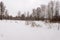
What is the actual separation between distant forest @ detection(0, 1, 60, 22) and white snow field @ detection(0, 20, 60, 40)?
0.17 ft

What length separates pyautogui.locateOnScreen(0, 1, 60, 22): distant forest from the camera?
1369 millimetres

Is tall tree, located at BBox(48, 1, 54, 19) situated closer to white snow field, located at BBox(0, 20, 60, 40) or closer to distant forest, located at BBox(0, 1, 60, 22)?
distant forest, located at BBox(0, 1, 60, 22)

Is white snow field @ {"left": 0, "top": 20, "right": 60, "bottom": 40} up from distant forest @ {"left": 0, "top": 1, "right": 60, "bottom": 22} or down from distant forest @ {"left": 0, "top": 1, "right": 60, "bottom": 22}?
down

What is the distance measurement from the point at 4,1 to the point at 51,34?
0.65m

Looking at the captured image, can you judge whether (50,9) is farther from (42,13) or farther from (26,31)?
(26,31)

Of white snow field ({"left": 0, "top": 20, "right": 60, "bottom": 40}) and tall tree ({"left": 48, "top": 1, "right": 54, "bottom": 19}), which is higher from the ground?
tall tree ({"left": 48, "top": 1, "right": 54, "bottom": 19})

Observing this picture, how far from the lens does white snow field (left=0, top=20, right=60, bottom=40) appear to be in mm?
1348

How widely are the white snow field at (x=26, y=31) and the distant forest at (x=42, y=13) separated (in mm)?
51

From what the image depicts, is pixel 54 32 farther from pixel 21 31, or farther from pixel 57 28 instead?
pixel 21 31

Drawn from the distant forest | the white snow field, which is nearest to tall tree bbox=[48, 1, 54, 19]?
the distant forest

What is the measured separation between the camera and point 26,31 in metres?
Result: 1.39

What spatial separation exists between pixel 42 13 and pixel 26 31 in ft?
0.90

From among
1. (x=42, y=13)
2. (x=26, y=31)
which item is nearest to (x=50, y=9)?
(x=42, y=13)

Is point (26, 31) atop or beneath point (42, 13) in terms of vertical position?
beneath
